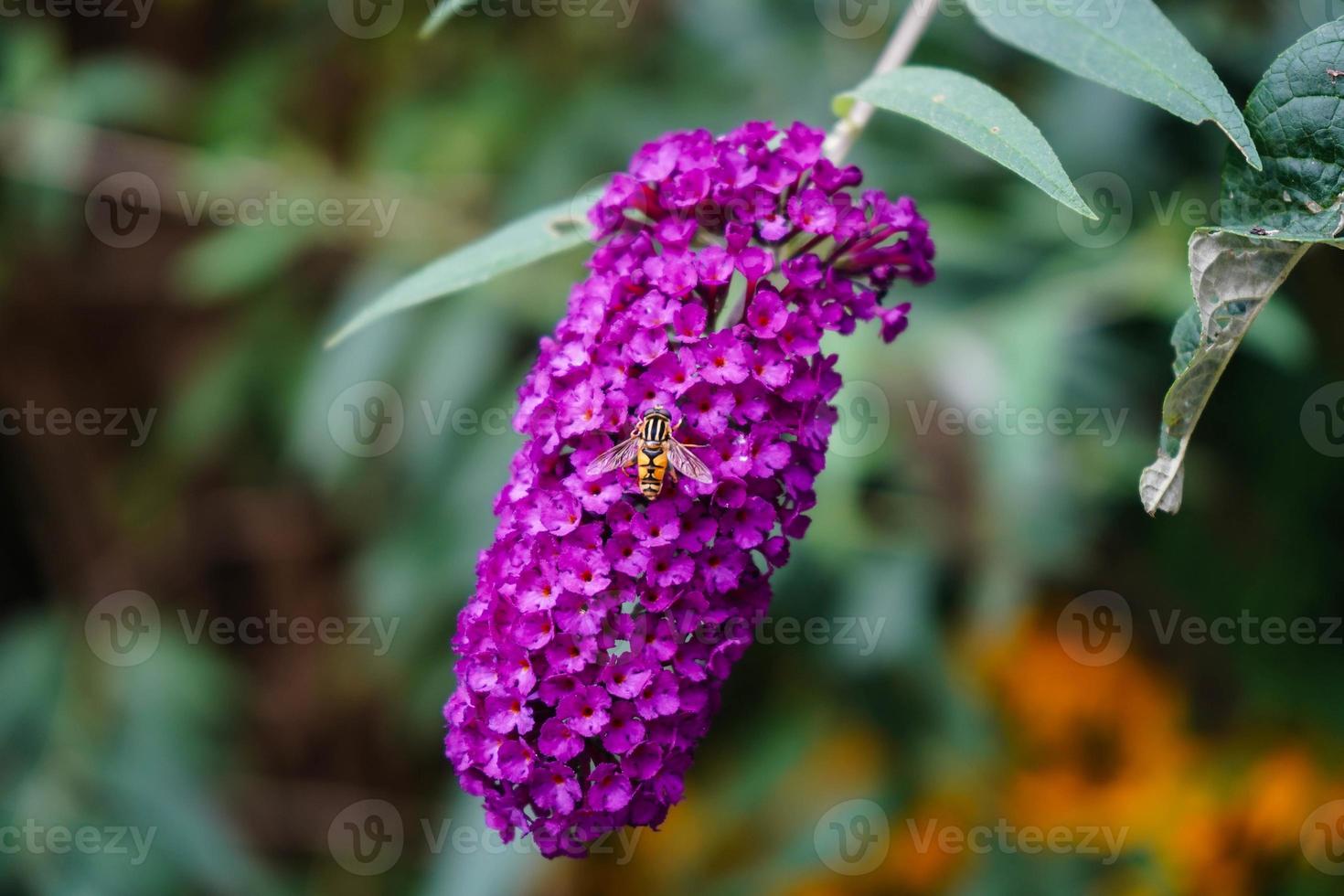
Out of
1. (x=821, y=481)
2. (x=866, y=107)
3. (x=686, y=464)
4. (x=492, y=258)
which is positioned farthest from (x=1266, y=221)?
(x=821, y=481)

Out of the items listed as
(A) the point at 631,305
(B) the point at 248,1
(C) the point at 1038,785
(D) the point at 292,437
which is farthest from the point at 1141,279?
(B) the point at 248,1

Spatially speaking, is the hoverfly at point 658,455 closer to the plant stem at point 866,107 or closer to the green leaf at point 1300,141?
the plant stem at point 866,107

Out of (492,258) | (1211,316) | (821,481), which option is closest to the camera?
(1211,316)

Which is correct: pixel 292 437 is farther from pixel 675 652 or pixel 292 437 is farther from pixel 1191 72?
pixel 1191 72

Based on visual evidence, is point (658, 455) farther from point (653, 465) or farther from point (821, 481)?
point (821, 481)

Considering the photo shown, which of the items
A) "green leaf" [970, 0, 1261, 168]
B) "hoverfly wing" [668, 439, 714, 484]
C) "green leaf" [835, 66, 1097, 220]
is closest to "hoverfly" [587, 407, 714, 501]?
"hoverfly wing" [668, 439, 714, 484]
